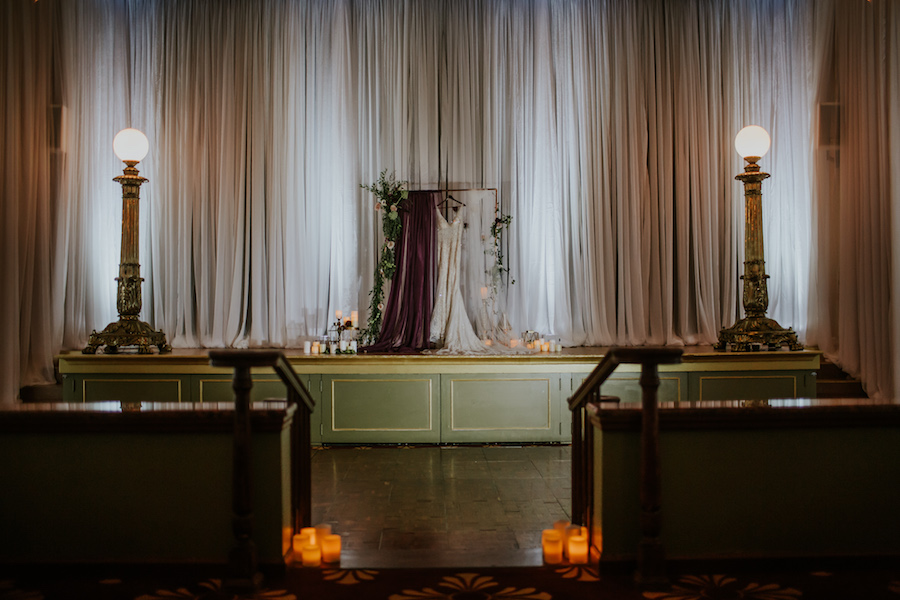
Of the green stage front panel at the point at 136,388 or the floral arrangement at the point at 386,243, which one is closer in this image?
the green stage front panel at the point at 136,388

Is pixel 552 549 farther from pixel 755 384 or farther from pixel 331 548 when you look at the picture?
pixel 755 384

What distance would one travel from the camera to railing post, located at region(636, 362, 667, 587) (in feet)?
9.59

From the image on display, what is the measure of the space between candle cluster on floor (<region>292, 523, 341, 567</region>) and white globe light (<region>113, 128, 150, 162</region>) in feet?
14.1

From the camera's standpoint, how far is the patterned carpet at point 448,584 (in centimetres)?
284

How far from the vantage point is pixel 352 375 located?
233 inches

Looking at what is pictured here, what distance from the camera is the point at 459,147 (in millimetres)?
7469

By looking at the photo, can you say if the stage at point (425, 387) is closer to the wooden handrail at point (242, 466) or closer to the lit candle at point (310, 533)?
the lit candle at point (310, 533)

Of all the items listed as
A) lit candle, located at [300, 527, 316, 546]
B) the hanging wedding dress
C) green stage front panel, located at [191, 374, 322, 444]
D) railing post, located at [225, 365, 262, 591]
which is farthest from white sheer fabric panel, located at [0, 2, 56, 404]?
railing post, located at [225, 365, 262, 591]

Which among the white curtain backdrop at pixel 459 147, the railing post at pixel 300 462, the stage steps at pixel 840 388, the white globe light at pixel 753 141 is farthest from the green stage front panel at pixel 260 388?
the stage steps at pixel 840 388

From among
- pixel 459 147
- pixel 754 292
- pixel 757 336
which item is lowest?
pixel 757 336

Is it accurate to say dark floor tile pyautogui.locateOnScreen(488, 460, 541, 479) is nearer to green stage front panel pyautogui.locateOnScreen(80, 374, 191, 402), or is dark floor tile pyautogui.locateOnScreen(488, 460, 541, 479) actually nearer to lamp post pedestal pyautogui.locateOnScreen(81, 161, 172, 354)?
green stage front panel pyautogui.locateOnScreen(80, 374, 191, 402)

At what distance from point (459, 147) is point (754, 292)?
11.1 feet

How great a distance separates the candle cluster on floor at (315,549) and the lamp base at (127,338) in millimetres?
3504

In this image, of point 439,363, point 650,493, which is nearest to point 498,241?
point 439,363
